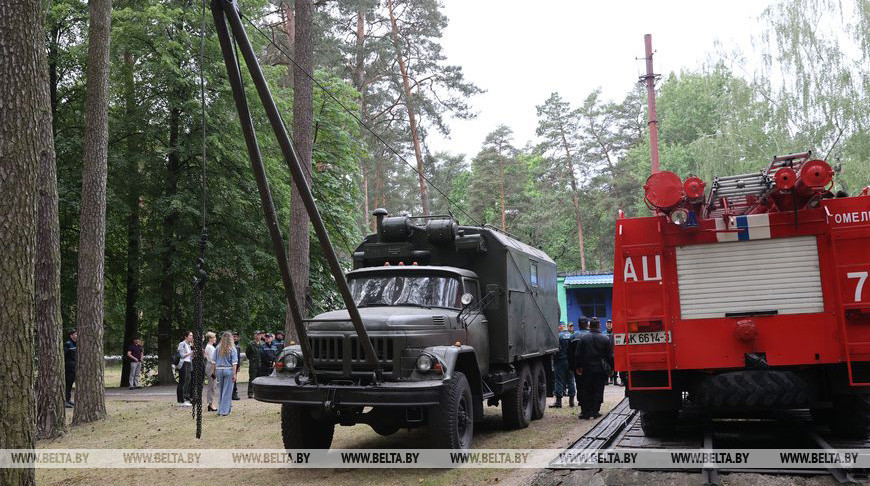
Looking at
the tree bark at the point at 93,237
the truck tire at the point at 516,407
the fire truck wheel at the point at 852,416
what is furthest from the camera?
the tree bark at the point at 93,237

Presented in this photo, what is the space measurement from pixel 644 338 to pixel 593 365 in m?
4.26

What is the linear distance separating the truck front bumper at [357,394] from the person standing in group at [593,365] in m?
4.72

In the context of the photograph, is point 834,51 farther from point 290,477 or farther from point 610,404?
point 290,477

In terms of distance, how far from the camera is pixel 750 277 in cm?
673

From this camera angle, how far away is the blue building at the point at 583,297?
91.5ft

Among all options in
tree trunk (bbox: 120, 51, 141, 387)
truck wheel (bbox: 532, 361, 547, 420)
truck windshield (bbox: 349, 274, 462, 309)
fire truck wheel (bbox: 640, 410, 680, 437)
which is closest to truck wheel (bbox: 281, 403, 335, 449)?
truck windshield (bbox: 349, 274, 462, 309)

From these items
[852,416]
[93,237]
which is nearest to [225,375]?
[93,237]

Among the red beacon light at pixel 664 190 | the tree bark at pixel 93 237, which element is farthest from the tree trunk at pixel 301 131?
the red beacon light at pixel 664 190

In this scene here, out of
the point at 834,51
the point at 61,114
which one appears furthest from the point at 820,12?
the point at 61,114

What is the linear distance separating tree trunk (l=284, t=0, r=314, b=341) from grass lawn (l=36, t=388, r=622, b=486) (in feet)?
8.79

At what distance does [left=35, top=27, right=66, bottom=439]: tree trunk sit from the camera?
1095 cm

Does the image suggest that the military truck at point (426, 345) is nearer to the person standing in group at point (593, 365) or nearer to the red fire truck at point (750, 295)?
the person standing in group at point (593, 365)

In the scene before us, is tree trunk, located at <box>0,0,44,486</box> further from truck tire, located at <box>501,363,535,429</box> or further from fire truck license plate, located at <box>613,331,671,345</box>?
truck tire, located at <box>501,363,535,429</box>
